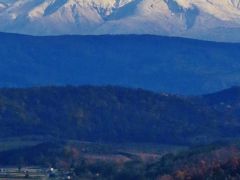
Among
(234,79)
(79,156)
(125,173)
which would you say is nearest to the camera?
(125,173)

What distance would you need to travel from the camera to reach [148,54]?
192 m

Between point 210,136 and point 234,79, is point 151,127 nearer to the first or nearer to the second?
point 210,136

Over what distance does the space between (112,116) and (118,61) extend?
84710mm

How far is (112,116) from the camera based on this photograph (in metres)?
106

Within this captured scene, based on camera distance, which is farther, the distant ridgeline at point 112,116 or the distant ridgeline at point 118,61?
the distant ridgeline at point 118,61

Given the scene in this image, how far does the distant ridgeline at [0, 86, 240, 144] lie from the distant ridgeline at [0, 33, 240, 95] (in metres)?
60.2

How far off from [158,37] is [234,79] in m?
26.5

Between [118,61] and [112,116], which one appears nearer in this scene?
[112,116]

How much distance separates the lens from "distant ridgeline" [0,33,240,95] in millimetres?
177750

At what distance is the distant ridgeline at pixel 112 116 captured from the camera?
101 meters

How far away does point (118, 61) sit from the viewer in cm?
19100

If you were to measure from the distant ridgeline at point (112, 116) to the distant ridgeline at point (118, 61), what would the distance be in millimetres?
60202

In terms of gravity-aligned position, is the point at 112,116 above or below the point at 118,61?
below

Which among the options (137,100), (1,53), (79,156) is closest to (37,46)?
(1,53)
